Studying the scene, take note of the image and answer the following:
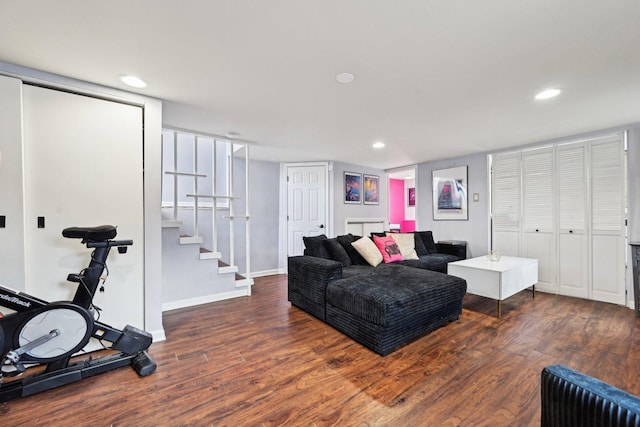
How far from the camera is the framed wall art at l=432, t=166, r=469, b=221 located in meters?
4.83

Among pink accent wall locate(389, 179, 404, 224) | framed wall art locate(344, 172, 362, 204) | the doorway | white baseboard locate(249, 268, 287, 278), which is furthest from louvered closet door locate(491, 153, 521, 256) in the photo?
white baseboard locate(249, 268, 287, 278)

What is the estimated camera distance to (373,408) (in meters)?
1.57

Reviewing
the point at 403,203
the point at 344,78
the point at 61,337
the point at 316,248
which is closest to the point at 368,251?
the point at 316,248

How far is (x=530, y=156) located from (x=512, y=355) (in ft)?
10.4

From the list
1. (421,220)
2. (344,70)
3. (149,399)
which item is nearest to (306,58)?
(344,70)

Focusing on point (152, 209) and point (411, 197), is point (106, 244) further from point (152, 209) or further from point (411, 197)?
point (411, 197)

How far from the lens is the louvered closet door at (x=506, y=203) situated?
4207mm

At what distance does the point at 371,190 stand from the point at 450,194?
1.64m

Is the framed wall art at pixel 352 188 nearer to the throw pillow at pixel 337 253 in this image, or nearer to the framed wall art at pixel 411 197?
the throw pillow at pixel 337 253

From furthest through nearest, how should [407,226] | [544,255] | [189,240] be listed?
1. [407,226]
2. [544,255]
3. [189,240]

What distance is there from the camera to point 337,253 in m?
3.41

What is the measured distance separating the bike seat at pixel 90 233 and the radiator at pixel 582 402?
2598 millimetres

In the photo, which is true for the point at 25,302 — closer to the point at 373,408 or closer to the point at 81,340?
the point at 81,340

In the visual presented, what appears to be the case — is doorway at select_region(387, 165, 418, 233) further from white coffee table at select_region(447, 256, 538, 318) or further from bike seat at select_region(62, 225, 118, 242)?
bike seat at select_region(62, 225, 118, 242)
